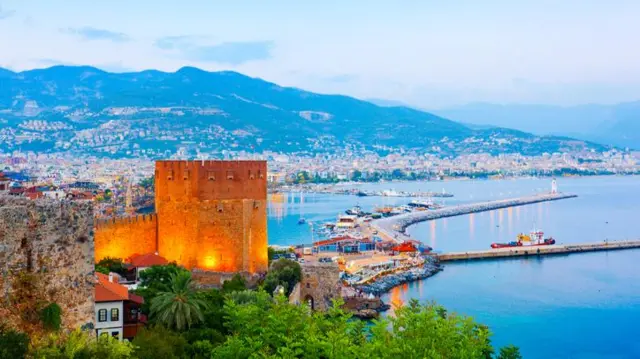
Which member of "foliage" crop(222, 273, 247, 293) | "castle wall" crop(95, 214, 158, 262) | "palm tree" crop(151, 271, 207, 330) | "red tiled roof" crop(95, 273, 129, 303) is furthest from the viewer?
"castle wall" crop(95, 214, 158, 262)

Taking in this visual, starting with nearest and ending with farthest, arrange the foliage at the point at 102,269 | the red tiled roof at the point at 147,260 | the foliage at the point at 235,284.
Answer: the foliage at the point at 102,269 → the foliage at the point at 235,284 → the red tiled roof at the point at 147,260

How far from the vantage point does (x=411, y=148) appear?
162625 mm

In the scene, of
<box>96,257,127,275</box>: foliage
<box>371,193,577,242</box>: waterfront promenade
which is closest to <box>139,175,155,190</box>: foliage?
<box>371,193,577,242</box>: waterfront promenade

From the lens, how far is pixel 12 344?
4.08 m

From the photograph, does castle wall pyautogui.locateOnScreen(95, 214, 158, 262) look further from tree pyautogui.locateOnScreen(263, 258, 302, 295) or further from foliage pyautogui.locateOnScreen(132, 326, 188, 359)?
foliage pyautogui.locateOnScreen(132, 326, 188, 359)

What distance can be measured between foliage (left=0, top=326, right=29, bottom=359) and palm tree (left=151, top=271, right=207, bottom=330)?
14.5 feet

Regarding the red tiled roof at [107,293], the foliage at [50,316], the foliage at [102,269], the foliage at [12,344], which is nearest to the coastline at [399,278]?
the foliage at [102,269]

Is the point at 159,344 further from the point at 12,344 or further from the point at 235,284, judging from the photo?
the point at 235,284

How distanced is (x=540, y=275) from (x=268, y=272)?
60.7ft

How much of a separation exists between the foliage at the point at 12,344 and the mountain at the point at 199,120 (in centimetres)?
5455

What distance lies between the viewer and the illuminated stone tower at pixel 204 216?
45.2ft

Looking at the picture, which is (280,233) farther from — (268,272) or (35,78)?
(35,78)

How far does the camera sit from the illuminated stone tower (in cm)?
1379

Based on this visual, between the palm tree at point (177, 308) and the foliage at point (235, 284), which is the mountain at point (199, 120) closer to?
the foliage at point (235, 284)
